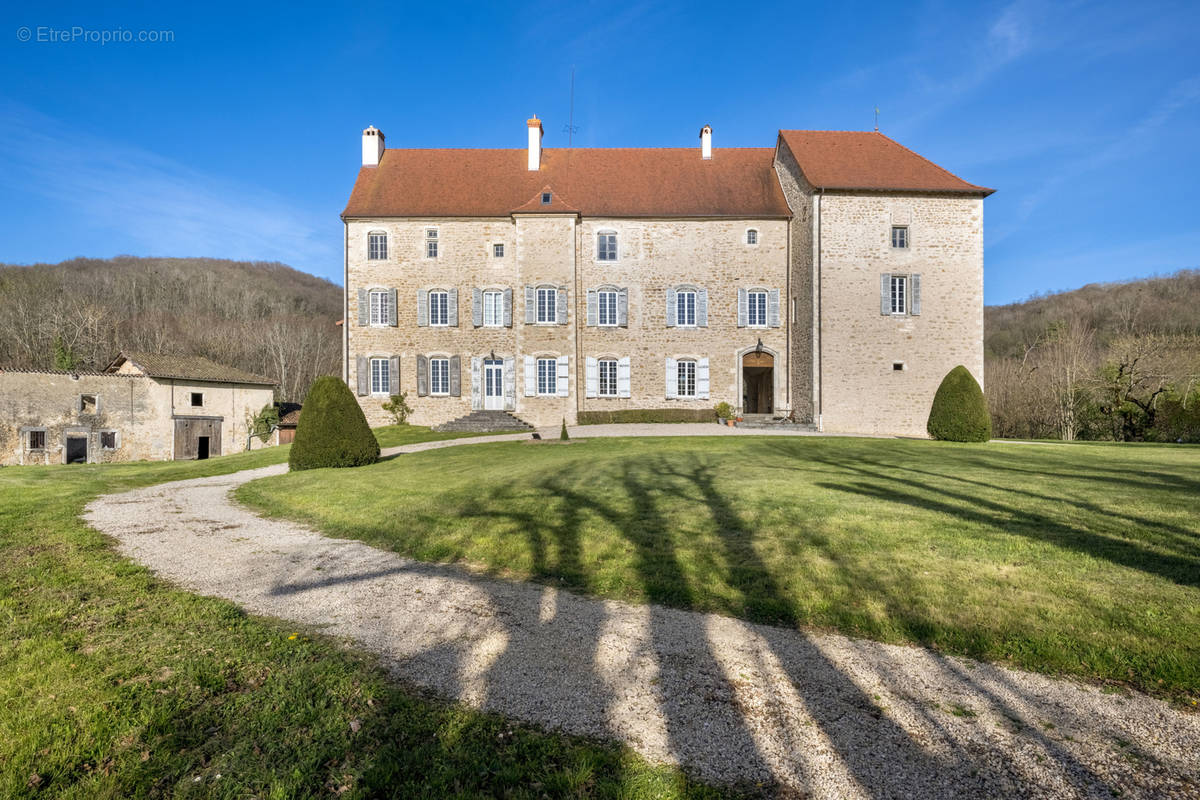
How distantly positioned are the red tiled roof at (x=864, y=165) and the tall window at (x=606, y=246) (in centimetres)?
791

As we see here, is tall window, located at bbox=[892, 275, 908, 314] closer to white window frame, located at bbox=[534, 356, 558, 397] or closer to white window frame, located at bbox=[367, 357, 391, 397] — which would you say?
white window frame, located at bbox=[534, 356, 558, 397]

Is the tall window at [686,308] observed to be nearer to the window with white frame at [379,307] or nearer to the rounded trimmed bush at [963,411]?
the rounded trimmed bush at [963,411]

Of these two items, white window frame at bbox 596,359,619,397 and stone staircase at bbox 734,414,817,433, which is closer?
stone staircase at bbox 734,414,817,433

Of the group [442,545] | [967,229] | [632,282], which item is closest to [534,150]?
[632,282]

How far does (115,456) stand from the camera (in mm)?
25609

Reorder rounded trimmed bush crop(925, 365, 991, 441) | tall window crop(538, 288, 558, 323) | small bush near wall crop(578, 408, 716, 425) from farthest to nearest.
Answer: tall window crop(538, 288, 558, 323) < small bush near wall crop(578, 408, 716, 425) < rounded trimmed bush crop(925, 365, 991, 441)

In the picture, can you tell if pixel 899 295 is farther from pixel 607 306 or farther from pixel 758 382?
A: pixel 607 306

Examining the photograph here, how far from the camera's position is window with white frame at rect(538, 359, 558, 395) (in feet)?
81.0

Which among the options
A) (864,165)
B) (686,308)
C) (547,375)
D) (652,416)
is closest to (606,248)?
(686,308)

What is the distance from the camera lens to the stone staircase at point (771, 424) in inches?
868

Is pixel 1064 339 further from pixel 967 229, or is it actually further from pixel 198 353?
pixel 198 353

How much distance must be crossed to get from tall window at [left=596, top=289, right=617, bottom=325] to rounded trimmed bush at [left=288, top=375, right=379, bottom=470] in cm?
1296

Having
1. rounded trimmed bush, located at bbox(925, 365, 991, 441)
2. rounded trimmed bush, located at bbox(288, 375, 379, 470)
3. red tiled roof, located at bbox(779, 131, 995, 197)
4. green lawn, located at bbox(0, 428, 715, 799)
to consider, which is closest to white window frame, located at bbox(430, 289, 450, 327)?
rounded trimmed bush, located at bbox(288, 375, 379, 470)

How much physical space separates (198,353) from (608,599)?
50111 mm
